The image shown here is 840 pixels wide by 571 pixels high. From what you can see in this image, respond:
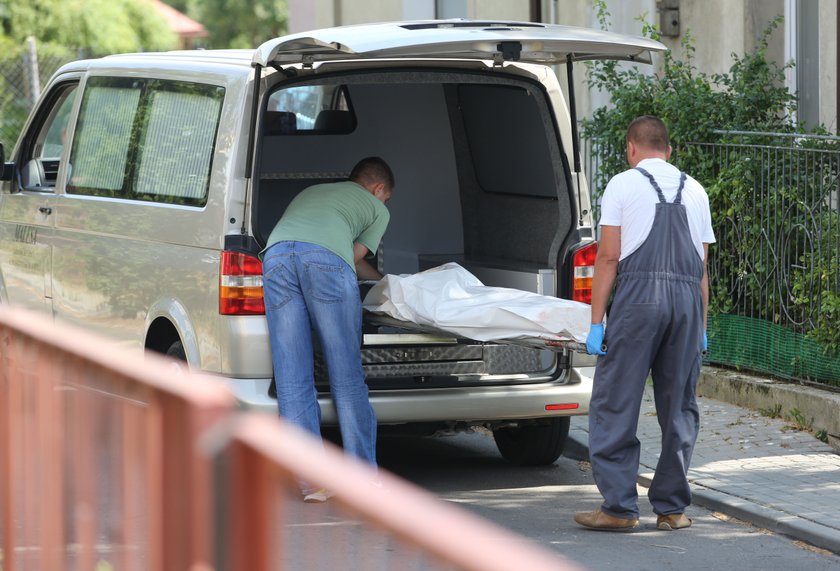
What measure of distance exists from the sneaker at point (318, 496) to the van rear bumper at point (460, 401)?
13.6 ft

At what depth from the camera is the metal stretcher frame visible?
6.41 metres

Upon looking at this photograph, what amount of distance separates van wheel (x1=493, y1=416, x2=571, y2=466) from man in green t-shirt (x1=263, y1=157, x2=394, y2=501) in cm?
138

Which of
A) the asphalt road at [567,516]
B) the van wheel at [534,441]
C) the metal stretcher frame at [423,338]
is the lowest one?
the asphalt road at [567,516]

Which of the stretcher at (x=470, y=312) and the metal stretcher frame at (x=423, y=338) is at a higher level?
the stretcher at (x=470, y=312)

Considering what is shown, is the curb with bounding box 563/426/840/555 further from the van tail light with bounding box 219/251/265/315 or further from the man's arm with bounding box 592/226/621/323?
the van tail light with bounding box 219/251/265/315

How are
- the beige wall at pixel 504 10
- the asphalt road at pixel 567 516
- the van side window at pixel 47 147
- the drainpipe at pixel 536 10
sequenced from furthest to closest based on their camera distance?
the beige wall at pixel 504 10 → the drainpipe at pixel 536 10 → the van side window at pixel 47 147 → the asphalt road at pixel 567 516

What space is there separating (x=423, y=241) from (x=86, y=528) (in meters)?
5.69

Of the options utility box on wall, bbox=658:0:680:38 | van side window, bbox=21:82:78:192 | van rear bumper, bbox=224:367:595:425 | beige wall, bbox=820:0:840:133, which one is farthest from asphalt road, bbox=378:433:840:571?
utility box on wall, bbox=658:0:680:38

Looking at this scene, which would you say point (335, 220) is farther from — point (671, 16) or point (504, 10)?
point (504, 10)

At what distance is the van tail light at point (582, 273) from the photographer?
7.16 meters

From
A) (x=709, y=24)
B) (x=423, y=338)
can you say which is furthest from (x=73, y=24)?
(x=423, y=338)

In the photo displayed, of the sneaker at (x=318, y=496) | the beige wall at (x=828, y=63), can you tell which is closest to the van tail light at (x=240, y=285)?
the sneaker at (x=318, y=496)

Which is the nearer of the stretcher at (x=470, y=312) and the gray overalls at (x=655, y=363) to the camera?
the gray overalls at (x=655, y=363)

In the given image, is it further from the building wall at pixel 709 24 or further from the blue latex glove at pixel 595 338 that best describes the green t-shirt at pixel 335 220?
the building wall at pixel 709 24
